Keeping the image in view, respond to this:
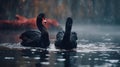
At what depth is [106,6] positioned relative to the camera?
76.7 metres

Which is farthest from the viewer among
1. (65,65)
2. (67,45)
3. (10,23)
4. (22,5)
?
(22,5)

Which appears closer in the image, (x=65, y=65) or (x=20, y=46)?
(x=65, y=65)

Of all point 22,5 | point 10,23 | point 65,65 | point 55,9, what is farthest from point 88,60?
point 55,9

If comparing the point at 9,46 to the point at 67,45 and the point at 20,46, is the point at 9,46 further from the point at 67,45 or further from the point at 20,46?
the point at 67,45

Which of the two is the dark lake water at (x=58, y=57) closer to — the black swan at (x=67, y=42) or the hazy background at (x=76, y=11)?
the black swan at (x=67, y=42)

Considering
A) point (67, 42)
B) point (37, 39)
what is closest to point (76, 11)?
point (37, 39)

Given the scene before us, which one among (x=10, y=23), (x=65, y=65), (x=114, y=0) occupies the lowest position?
(x=65, y=65)

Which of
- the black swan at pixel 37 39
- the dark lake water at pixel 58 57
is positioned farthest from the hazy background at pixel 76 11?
the dark lake water at pixel 58 57

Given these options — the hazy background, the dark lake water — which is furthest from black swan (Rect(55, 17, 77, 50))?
the hazy background

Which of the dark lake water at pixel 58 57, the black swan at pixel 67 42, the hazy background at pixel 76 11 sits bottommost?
the dark lake water at pixel 58 57

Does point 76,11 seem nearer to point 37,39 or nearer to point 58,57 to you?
point 37,39

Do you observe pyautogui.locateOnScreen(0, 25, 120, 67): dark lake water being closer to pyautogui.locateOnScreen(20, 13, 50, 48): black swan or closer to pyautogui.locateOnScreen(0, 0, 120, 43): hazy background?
pyautogui.locateOnScreen(20, 13, 50, 48): black swan

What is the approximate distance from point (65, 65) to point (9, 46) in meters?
9.52

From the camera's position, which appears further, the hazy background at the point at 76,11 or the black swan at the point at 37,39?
the hazy background at the point at 76,11
